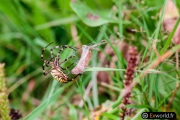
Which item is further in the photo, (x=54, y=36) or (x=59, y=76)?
(x=54, y=36)

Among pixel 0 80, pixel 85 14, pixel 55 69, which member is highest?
pixel 85 14

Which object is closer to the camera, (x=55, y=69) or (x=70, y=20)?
(x=55, y=69)

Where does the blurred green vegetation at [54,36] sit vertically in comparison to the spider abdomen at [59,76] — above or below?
above

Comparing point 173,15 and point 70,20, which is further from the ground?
point 70,20

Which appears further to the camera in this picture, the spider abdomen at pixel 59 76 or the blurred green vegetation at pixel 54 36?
the blurred green vegetation at pixel 54 36

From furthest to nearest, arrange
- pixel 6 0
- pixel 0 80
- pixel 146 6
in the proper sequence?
1. pixel 6 0
2. pixel 146 6
3. pixel 0 80

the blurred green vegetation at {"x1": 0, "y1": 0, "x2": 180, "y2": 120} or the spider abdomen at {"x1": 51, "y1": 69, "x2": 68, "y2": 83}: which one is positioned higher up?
the blurred green vegetation at {"x1": 0, "y1": 0, "x2": 180, "y2": 120}

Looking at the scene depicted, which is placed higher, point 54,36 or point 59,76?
point 54,36

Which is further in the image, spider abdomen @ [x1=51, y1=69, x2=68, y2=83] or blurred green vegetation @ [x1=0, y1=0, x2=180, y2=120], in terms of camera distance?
blurred green vegetation @ [x1=0, y1=0, x2=180, y2=120]

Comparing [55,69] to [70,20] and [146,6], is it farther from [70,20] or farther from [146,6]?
[70,20]

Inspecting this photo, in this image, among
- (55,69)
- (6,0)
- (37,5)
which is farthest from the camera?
(37,5)

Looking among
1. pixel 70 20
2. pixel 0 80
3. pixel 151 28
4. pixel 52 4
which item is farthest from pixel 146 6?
pixel 52 4
